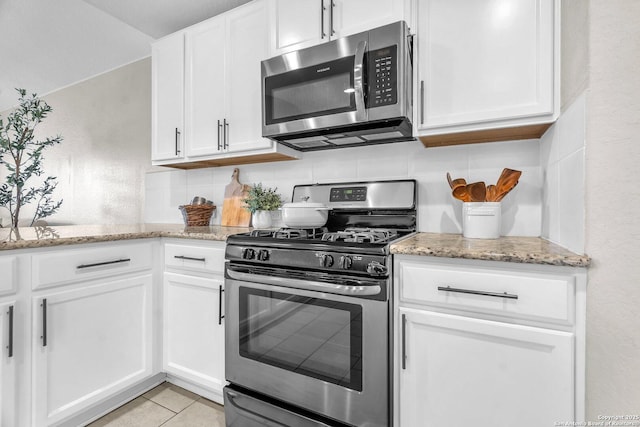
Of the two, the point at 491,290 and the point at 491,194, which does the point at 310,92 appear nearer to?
the point at 491,194

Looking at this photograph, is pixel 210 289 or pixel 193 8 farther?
pixel 193 8

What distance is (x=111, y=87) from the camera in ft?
10.3

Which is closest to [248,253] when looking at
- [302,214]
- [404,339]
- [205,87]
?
[302,214]

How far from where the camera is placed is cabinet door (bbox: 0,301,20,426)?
4.00ft

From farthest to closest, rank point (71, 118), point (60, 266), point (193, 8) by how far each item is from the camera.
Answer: point (71, 118) → point (193, 8) → point (60, 266)

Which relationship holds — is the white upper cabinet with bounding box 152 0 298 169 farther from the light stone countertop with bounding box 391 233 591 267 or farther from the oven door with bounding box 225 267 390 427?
the light stone countertop with bounding box 391 233 591 267

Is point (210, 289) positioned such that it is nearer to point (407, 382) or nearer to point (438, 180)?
point (407, 382)

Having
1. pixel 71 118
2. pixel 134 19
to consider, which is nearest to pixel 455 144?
pixel 134 19

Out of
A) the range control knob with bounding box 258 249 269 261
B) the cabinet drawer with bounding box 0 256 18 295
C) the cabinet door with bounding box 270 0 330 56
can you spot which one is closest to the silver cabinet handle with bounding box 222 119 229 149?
the cabinet door with bounding box 270 0 330 56

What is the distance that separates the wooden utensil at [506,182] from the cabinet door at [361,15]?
852mm

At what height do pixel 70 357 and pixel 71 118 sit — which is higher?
pixel 71 118

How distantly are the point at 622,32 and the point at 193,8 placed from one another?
2290 mm

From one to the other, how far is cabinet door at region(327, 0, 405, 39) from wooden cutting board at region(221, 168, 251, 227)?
3.91 feet

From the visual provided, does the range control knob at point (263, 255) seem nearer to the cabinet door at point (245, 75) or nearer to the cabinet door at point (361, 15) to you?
the cabinet door at point (245, 75)
